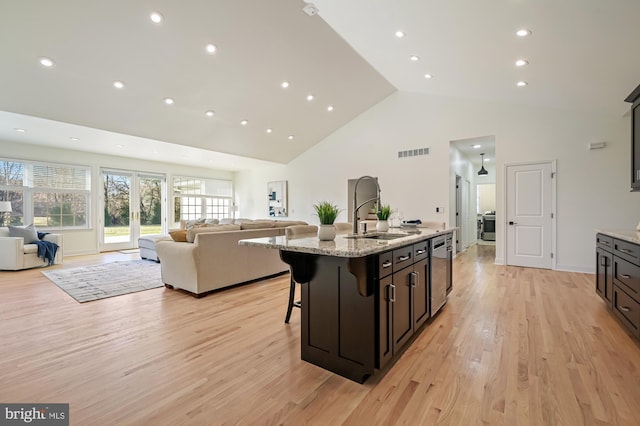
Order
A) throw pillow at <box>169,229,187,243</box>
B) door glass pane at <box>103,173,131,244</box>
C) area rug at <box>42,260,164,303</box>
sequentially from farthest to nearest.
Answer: door glass pane at <box>103,173,131,244</box>
throw pillow at <box>169,229,187,243</box>
area rug at <box>42,260,164,303</box>

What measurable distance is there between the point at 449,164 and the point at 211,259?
5.23m

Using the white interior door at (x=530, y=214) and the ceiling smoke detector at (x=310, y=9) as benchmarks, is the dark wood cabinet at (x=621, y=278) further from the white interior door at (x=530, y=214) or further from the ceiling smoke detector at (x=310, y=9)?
the ceiling smoke detector at (x=310, y=9)

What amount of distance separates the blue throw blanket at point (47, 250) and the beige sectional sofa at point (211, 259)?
327 centimetres

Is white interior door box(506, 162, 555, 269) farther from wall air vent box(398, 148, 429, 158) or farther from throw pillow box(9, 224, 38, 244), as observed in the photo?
throw pillow box(9, 224, 38, 244)

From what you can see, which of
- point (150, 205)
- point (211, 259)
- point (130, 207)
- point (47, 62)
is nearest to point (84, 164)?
point (130, 207)

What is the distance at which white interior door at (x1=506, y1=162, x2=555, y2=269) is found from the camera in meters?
5.45

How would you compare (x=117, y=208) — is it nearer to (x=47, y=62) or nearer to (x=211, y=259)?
(x=47, y=62)

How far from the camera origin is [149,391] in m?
1.82

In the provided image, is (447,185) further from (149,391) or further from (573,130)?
(149,391)

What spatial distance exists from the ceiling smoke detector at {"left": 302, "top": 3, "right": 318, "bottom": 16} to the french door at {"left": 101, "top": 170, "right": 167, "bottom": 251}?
6810mm

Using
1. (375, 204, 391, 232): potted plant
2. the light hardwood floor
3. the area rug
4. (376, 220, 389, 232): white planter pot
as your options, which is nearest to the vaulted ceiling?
(375, 204, 391, 232): potted plant

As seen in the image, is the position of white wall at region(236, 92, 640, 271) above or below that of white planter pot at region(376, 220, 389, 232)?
above

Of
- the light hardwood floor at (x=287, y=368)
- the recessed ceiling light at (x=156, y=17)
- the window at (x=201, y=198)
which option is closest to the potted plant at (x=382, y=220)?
the light hardwood floor at (x=287, y=368)

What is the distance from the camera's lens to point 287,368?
2.08 meters
